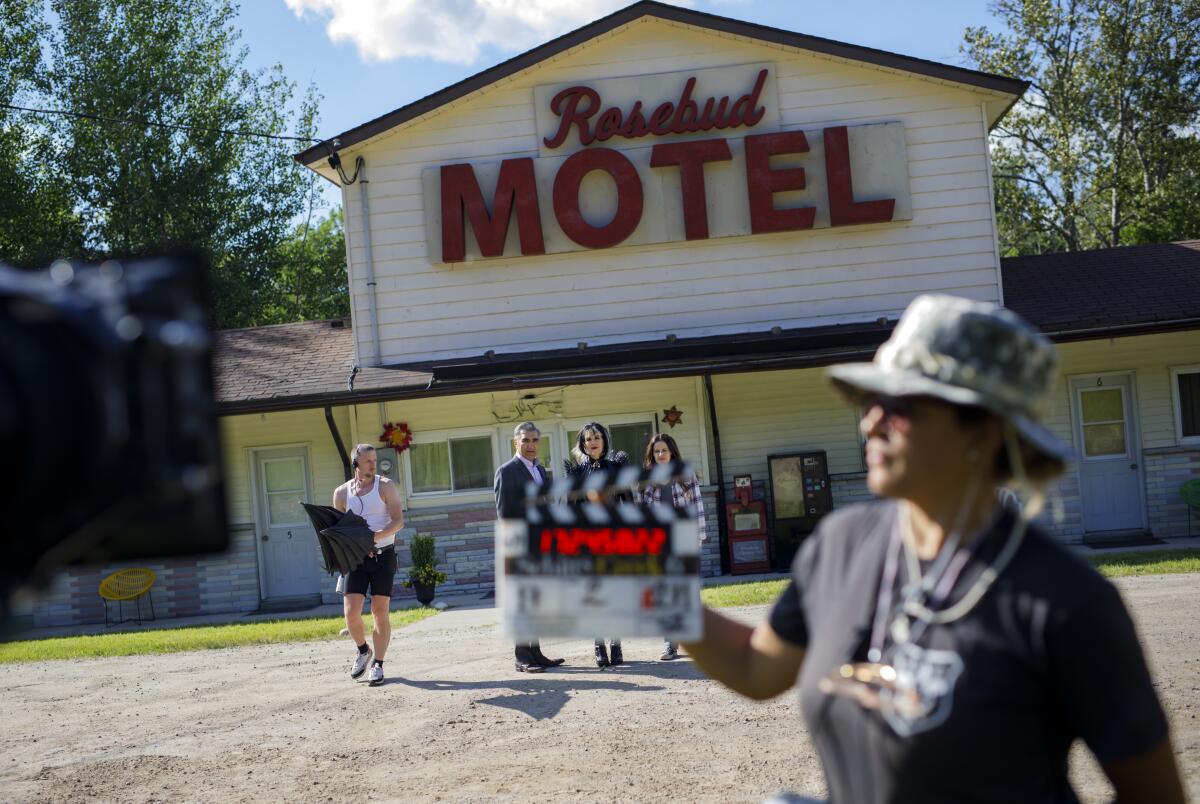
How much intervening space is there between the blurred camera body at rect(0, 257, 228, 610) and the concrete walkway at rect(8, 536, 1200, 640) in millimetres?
13776

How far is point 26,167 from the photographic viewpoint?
1150 inches

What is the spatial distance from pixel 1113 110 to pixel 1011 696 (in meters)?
31.2

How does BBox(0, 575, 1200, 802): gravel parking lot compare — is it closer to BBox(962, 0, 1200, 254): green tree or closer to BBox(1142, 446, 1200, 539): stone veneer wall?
BBox(1142, 446, 1200, 539): stone veneer wall

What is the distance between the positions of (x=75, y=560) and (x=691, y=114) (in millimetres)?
17266

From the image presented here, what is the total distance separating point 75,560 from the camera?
5.39 feet

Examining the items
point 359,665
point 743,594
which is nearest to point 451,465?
point 743,594

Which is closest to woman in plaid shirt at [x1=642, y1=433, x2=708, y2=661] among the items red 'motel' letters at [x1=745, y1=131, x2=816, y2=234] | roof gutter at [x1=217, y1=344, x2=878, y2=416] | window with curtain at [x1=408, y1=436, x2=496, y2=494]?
roof gutter at [x1=217, y1=344, x2=878, y2=416]

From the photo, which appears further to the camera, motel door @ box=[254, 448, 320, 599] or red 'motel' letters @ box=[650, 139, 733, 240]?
motel door @ box=[254, 448, 320, 599]

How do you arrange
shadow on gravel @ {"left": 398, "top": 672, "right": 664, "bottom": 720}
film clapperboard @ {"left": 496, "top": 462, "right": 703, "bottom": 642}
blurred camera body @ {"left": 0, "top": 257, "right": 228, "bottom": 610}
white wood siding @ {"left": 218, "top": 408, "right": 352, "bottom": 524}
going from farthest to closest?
1. white wood siding @ {"left": 218, "top": 408, "right": 352, "bottom": 524}
2. shadow on gravel @ {"left": 398, "top": 672, "right": 664, "bottom": 720}
3. film clapperboard @ {"left": 496, "top": 462, "right": 703, "bottom": 642}
4. blurred camera body @ {"left": 0, "top": 257, "right": 228, "bottom": 610}

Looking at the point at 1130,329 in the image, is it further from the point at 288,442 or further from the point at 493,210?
the point at 288,442

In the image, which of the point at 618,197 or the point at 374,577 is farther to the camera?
the point at 618,197

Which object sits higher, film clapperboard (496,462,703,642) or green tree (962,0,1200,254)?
green tree (962,0,1200,254)

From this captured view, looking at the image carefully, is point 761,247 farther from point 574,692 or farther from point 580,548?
point 580,548

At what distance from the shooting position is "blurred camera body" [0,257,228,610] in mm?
1381
